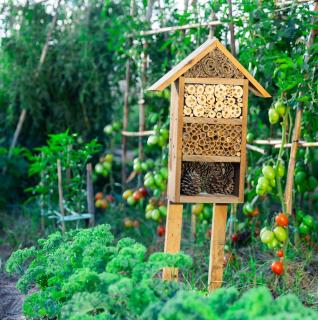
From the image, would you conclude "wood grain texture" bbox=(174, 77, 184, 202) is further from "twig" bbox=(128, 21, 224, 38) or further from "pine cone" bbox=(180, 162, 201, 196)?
"twig" bbox=(128, 21, 224, 38)

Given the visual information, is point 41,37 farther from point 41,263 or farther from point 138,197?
point 41,263

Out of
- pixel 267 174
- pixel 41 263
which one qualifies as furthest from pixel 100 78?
pixel 41 263

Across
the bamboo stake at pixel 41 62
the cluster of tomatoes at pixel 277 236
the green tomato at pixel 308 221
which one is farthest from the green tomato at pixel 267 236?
the bamboo stake at pixel 41 62

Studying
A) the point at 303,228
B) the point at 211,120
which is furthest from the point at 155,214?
the point at 211,120

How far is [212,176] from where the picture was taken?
3.79 meters

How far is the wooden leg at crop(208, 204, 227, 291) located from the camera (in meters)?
3.72

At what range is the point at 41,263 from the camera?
136 inches

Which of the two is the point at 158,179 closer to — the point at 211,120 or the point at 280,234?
the point at 280,234

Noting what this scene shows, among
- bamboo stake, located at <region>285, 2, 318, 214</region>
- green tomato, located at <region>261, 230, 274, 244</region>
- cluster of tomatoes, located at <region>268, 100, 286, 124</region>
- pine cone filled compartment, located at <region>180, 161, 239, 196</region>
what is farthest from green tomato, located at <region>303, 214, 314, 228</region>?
pine cone filled compartment, located at <region>180, 161, 239, 196</region>

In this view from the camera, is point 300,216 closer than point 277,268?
No

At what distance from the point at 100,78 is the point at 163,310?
424 centimetres

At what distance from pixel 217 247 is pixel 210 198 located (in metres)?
0.28

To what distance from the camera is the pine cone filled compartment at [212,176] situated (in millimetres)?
3738

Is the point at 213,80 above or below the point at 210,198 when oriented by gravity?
above
